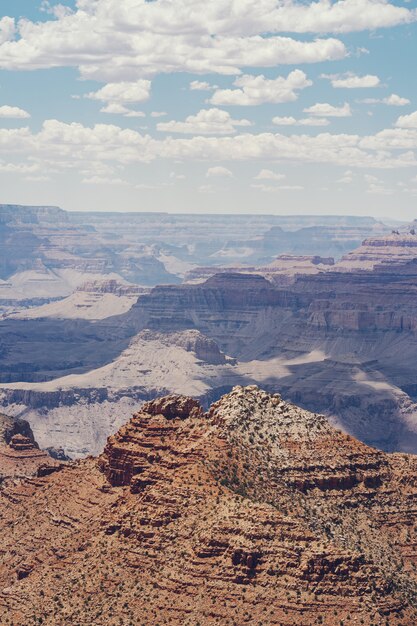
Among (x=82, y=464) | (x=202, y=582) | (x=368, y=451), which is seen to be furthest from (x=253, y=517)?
(x=82, y=464)

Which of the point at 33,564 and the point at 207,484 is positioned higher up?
the point at 207,484

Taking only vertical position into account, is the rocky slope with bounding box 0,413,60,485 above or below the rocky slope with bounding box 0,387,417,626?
below

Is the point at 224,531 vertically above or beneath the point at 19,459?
above

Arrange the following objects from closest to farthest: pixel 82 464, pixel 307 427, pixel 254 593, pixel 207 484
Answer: pixel 254 593 → pixel 207 484 → pixel 307 427 → pixel 82 464

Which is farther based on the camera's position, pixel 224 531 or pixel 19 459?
pixel 19 459

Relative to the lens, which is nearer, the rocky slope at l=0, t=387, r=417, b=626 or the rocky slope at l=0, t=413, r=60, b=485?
the rocky slope at l=0, t=387, r=417, b=626

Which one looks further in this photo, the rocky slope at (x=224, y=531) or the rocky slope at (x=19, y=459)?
the rocky slope at (x=19, y=459)

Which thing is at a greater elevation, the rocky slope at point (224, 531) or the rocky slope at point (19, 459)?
the rocky slope at point (224, 531)

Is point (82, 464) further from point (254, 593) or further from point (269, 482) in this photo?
point (254, 593)
